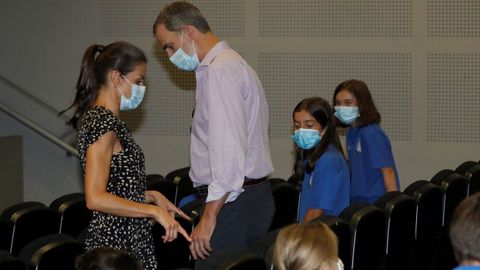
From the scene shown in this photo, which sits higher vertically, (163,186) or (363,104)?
(363,104)

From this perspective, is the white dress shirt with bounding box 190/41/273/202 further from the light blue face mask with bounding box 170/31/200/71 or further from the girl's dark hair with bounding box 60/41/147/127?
the girl's dark hair with bounding box 60/41/147/127

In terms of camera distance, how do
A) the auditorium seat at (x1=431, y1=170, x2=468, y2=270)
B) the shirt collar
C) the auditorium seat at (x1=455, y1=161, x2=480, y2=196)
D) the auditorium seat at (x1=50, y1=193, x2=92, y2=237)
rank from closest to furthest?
the shirt collar → the auditorium seat at (x1=50, y1=193, x2=92, y2=237) → the auditorium seat at (x1=431, y1=170, x2=468, y2=270) → the auditorium seat at (x1=455, y1=161, x2=480, y2=196)

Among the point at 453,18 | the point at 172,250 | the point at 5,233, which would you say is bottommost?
the point at 172,250

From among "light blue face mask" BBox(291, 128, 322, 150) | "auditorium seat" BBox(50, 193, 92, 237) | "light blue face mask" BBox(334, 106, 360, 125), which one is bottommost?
"auditorium seat" BBox(50, 193, 92, 237)

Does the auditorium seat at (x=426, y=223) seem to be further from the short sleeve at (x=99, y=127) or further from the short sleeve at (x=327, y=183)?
the short sleeve at (x=99, y=127)

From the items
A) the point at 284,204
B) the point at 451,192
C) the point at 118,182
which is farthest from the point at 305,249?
the point at 451,192

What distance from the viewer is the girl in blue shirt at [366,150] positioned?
19.2 ft

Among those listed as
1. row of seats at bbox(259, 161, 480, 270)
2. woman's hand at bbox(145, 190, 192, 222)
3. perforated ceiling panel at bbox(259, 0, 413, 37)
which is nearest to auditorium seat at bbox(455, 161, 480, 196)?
row of seats at bbox(259, 161, 480, 270)

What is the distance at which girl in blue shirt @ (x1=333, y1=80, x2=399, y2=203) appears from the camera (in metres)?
5.84

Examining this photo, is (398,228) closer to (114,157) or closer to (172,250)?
(172,250)

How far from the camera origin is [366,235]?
442 centimetres

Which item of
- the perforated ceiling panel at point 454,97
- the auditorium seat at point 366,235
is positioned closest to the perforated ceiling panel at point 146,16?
the perforated ceiling panel at point 454,97

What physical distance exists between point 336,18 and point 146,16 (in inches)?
78.8

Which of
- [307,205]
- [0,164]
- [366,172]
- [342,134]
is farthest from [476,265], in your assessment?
[0,164]
